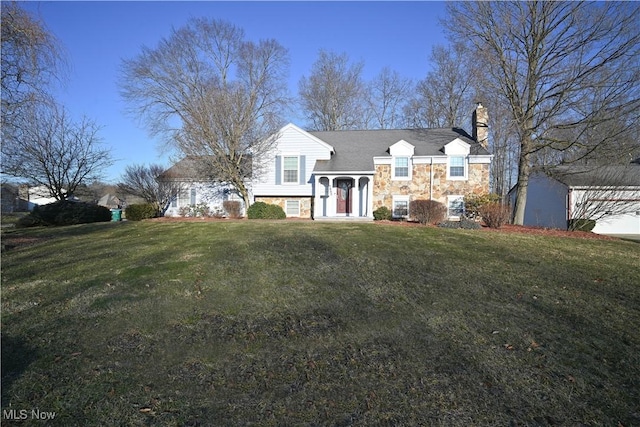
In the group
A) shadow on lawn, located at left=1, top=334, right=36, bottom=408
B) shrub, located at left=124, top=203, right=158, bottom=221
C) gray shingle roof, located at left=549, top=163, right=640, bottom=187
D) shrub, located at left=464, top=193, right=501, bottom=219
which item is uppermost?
gray shingle roof, located at left=549, top=163, right=640, bottom=187

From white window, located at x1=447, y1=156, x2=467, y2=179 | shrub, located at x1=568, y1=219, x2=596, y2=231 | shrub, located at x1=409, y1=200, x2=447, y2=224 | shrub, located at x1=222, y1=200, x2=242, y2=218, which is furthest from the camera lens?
shrub, located at x1=222, y1=200, x2=242, y2=218

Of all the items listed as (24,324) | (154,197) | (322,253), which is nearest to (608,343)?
(322,253)

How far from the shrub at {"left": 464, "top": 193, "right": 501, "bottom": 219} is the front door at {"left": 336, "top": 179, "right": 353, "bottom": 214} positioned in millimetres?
6854

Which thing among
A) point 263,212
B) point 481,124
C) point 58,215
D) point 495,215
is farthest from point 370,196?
point 58,215

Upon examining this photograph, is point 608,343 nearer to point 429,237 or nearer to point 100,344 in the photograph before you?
point 100,344

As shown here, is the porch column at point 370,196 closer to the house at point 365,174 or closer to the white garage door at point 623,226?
the house at point 365,174

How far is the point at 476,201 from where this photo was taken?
18.4 meters

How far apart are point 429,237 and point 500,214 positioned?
536 centimetres

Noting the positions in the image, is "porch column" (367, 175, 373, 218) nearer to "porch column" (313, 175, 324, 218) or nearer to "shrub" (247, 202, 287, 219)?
"porch column" (313, 175, 324, 218)

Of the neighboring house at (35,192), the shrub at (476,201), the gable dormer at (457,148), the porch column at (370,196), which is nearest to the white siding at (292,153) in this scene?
the porch column at (370,196)

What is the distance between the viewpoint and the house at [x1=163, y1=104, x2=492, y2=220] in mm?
20297

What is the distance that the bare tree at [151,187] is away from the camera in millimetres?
22578

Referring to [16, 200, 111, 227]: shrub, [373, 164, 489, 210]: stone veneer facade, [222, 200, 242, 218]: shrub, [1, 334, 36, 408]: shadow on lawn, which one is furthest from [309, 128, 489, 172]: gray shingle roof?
[1, 334, 36, 408]: shadow on lawn

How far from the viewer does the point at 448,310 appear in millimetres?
4871
